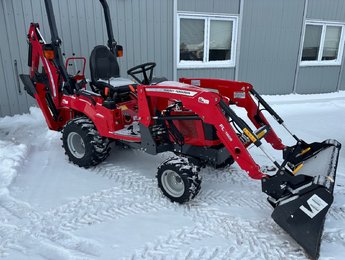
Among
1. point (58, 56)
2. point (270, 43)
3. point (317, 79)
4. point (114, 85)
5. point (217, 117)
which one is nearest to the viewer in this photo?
point (217, 117)

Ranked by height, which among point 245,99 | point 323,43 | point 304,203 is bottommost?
point 304,203

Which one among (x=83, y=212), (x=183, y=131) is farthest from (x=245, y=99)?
(x=83, y=212)

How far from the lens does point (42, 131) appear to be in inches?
206

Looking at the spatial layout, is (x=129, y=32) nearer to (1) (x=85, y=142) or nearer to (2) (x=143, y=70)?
(2) (x=143, y=70)

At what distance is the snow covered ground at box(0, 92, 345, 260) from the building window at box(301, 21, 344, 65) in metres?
5.48

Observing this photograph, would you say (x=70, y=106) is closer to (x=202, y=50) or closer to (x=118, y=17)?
(x=118, y=17)

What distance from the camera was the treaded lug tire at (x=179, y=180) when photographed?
295 cm

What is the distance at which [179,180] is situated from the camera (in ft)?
10.4

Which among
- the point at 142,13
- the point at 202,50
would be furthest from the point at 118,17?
the point at 202,50

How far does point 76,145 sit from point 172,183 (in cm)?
161

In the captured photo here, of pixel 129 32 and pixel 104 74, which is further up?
pixel 129 32

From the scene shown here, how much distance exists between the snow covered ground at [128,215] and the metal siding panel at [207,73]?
11.0 feet

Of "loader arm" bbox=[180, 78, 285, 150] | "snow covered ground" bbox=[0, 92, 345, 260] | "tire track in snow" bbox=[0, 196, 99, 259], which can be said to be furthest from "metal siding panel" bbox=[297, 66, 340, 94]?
"tire track in snow" bbox=[0, 196, 99, 259]

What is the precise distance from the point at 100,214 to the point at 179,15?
17.1 ft
